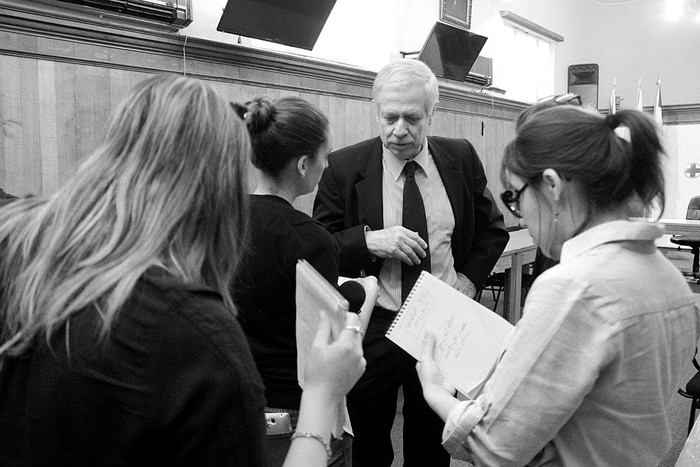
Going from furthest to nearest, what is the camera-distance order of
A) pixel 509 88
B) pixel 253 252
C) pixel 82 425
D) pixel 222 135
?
pixel 509 88
pixel 253 252
pixel 222 135
pixel 82 425


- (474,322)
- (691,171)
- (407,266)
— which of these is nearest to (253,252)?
(474,322)

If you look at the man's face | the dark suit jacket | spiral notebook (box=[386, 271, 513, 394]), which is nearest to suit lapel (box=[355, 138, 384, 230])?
the dark suit jacket

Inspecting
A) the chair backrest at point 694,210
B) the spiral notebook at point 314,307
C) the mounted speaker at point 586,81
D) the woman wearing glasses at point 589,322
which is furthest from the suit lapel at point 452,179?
the mounted speaker at point 586,81

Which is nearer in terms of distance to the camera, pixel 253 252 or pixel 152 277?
pixel 152 277

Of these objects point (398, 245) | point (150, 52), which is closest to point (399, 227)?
point (398, 245)

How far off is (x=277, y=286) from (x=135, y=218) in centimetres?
63

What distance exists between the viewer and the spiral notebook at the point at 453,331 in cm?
139

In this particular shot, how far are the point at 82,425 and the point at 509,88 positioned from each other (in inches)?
353

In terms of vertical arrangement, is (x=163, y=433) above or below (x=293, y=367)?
above

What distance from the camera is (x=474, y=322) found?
57.3 inches

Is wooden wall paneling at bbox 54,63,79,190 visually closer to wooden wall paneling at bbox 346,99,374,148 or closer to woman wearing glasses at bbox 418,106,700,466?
wooden wall paneling at bbox 346,99,374,148

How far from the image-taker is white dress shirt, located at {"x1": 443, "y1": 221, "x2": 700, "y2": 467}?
105cm

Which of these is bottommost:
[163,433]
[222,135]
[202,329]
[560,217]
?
[163,433]

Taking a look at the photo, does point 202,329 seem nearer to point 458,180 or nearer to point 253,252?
point 253,252
